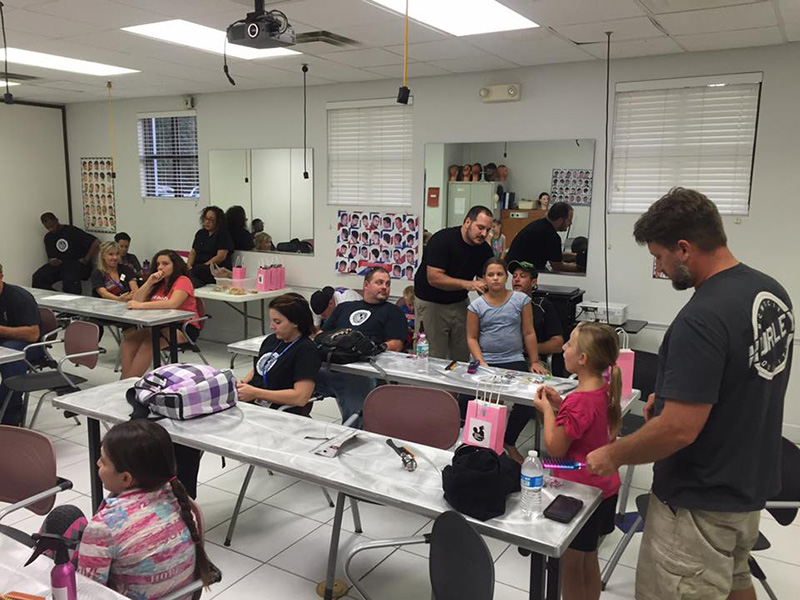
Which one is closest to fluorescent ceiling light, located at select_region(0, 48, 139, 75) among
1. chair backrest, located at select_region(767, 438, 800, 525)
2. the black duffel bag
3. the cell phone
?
the black duffel bag

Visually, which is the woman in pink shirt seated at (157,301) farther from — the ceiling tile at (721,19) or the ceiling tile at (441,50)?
the ceiling tile at (721,19)

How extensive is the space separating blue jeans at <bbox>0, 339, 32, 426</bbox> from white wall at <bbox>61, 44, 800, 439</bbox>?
285 cm

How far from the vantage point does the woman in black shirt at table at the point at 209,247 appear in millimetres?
6910

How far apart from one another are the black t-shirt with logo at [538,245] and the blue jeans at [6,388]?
374 centimetres

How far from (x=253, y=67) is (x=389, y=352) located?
298 centimetres

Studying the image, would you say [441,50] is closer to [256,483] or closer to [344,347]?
[344,347]

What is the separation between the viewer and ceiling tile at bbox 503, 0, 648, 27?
333cm

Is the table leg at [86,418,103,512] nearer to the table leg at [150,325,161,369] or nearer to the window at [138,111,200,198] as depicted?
the table leg at [150,325,161,369]

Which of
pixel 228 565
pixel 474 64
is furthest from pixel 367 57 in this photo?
pixel 228 565

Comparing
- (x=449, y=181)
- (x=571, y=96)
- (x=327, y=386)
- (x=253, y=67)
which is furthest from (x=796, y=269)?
(x=253, y=67)

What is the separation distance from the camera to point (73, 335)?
14.8 ft

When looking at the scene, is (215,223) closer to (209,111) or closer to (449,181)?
(209,111)

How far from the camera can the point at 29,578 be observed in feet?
5.24

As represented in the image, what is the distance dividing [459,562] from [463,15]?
10.4 feet
